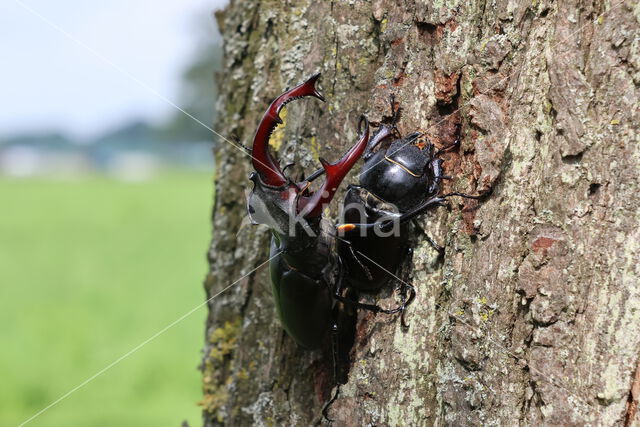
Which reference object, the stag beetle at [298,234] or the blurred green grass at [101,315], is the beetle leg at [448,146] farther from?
the blurred green grass at [101,315]

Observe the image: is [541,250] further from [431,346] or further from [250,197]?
[250,197]

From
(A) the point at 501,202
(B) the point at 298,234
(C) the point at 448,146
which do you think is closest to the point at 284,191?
(B) the point at 298,234

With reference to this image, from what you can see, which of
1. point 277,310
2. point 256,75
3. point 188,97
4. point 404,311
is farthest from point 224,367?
point 188,97

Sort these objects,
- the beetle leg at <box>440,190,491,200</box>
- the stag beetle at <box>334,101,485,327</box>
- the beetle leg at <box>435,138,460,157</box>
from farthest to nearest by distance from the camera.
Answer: the stag beetle at <box>334,101,485,327</box>
the beetle leg at <box>435,138,460,157</box>
the beetle leg at <box>440,190,491,200</box>

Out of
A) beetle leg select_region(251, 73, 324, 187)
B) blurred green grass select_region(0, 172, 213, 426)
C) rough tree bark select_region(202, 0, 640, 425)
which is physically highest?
blurred green grass select_region(0, 172, 213, 426)

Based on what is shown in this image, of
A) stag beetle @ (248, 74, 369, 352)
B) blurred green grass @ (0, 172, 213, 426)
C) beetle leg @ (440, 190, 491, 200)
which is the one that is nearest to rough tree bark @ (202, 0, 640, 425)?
beetle leg @ (440, 190, 491, 200)

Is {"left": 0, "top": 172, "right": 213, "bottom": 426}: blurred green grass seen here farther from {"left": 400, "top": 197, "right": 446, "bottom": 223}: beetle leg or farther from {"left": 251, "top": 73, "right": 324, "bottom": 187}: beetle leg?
{"left": 400, "top": 197, "right": 446, "bottom": 223}: beetle leg
